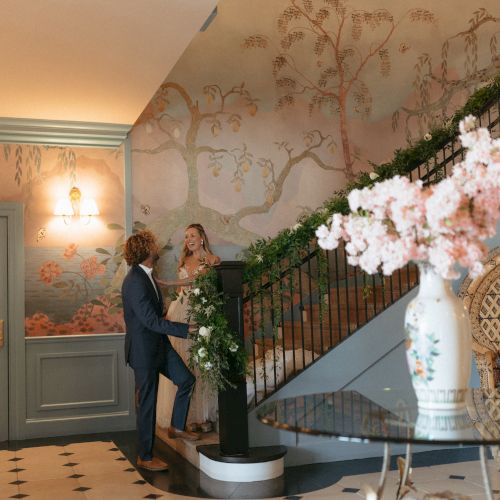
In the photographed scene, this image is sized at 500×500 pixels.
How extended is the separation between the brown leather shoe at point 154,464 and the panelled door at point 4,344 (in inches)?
80.7

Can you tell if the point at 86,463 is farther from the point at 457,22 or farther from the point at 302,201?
the point at 457,22

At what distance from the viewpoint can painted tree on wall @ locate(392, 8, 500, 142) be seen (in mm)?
9109

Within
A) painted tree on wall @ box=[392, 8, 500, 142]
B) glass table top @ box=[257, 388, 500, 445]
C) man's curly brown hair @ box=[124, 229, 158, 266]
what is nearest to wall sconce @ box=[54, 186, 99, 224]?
man's curly brown hair @ box=[124, 229, 158, 266]

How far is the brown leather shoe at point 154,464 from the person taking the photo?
549 cm

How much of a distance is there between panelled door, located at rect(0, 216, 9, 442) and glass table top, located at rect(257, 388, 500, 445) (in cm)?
467

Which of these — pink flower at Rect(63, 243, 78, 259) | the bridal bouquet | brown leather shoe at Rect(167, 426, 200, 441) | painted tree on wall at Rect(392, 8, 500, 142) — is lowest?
brown leather shoe at Rect(167, 426, 200, 441)

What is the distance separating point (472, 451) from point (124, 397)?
3436 mm

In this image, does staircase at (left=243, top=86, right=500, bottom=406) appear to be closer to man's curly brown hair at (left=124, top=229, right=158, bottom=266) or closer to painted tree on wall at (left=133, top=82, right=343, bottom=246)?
man's curly brown hair at (left=124, top=229, right=158, bottom=266)

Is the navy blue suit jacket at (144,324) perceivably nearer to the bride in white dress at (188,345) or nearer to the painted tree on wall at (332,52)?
the bride in white dress at (188,345)

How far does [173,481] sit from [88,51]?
10.5 ft

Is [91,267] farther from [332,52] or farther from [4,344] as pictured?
[332,52]

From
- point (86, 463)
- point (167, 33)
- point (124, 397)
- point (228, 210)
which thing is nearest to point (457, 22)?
point (228, 210)

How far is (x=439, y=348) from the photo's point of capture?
9.12 feet

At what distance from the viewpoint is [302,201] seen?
8.51 m
